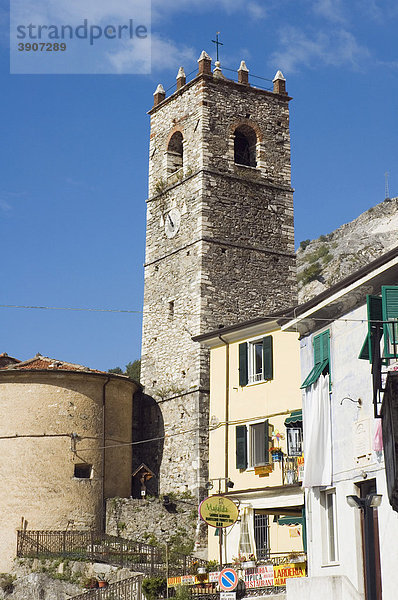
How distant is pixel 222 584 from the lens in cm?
2092

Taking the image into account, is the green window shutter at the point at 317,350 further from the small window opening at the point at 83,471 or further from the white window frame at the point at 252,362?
the small window opening at the point at 83,471

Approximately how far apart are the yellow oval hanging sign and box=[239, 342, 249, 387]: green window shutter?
5.43 metres

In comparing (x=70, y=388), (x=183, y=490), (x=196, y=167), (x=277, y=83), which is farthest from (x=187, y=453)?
(x=277, y=83)

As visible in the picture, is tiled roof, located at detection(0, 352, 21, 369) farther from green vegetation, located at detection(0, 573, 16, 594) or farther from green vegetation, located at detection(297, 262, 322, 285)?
green vegetation, located at detection(297, 262, 322, 285)

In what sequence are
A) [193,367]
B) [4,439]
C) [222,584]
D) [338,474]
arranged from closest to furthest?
1. [338,474]
2. [222,584]
3. [4,439]
4. [193,367]

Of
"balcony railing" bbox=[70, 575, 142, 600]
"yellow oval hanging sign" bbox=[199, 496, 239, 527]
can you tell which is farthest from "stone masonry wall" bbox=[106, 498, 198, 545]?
"yellow oval hanging sign" bbox=[199, 496, 239, 527]

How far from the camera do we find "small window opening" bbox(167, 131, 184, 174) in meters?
39.1

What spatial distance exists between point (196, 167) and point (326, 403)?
61.3 ft

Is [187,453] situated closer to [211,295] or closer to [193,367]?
[193,367]

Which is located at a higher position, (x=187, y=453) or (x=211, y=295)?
(x=211, y=295)

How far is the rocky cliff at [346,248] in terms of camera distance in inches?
2837

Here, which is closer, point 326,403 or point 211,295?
point 326,403

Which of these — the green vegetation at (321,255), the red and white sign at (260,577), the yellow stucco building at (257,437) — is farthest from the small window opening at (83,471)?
the green vegetation at (321,255)

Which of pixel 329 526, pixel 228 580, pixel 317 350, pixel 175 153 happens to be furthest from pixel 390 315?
pixel 175 153
